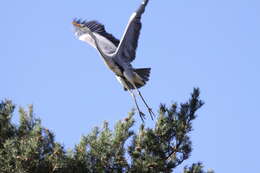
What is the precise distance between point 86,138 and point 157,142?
974mm

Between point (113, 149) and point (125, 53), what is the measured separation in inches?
154

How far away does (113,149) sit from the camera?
8.21 meters

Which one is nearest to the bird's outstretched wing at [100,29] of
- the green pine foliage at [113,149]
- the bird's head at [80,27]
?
the bird's head at [80,27]

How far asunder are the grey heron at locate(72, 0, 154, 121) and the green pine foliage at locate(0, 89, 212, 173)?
10.0 feet

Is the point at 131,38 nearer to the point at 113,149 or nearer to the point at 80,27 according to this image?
the point at 80,27

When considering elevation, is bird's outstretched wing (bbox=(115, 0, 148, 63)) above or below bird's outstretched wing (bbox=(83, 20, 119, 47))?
below

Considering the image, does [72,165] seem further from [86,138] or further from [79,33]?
[79,33]

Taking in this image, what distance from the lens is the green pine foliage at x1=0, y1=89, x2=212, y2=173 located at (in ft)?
26.2

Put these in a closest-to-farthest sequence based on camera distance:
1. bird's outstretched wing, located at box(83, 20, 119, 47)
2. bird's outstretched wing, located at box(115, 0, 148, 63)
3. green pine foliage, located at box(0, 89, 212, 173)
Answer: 1. green pine foliage, located at box(0, 89, 212, 173)
2. bird's outstretched wing, located at box(115, 0, 148, 63)
3. bird's outstretched wing, located at box(83, 20, 119, 47)

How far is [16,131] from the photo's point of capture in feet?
29.1

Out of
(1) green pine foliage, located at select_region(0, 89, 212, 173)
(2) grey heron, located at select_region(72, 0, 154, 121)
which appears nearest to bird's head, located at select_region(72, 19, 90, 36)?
(2) grey heron, located at select_region(72, 0, 154, 121)

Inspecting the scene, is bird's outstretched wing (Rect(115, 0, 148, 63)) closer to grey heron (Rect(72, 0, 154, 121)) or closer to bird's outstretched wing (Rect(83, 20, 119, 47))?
grey heron (Rect(72, 0, 154, 121))

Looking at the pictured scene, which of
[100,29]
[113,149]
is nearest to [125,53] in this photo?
[100,29]

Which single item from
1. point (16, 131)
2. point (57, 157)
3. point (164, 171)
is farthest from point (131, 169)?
point (16, 131)
